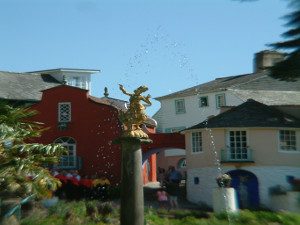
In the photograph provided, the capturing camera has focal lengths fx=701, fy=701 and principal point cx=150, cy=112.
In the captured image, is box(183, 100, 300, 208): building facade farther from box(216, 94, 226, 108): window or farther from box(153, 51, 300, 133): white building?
box(216, 94, 226, 108): window

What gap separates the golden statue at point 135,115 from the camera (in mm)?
15895

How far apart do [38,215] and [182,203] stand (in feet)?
55.3

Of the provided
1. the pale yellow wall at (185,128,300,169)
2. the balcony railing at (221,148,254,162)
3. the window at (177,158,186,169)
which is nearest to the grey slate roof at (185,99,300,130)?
the pale yellow wall at (185,128,300,169)

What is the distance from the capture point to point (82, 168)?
40281mm

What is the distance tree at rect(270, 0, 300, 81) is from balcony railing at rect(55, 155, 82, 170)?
936 inches

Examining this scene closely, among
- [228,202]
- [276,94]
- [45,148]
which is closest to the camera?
[45,148]

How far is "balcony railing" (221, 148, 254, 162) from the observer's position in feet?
128

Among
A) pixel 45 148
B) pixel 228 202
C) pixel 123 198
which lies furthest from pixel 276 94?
pixel 123 198

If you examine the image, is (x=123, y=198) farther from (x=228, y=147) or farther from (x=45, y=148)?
(x=228, y=147)

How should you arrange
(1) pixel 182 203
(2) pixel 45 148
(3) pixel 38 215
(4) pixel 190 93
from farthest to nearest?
(4) pixel 190 93 < (1) pixel 182 203 < (2) pixel 45 148 < (3) pixel 38 215

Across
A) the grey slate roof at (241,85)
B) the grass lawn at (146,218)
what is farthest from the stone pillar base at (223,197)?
the grey slate roof at (241,85)

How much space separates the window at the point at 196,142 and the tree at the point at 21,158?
62.7 feet

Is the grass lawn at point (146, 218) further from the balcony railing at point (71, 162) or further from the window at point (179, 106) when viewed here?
the window at point (179, 106)

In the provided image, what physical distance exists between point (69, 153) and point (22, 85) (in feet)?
37.6
